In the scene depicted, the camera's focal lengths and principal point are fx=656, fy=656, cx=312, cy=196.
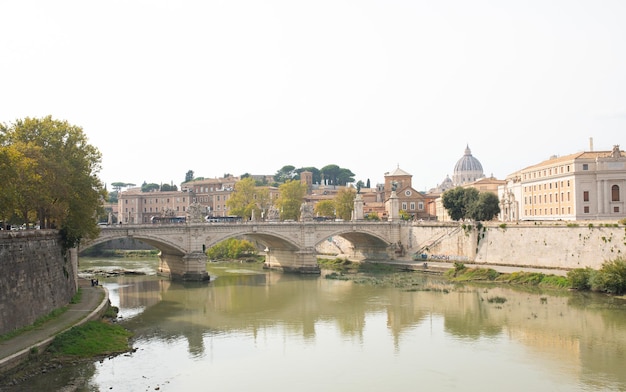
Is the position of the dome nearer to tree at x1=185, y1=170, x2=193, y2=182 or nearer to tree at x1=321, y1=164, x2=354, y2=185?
tree at x1=321, y1=164, x2=354, y2=185

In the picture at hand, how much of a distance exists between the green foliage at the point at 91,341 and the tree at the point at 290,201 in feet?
151

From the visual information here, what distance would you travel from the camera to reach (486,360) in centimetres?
2047

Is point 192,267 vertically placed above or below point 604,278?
above

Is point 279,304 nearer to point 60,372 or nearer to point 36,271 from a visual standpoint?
point 36,271

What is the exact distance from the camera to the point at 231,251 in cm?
5978

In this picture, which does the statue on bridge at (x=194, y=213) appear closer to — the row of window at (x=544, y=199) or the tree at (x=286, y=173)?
the row of window at (x=544, y=199)

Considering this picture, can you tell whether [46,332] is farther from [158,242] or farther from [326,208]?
[326,208]

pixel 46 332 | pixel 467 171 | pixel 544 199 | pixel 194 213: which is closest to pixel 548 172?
pixel 544 199

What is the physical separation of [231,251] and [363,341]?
122 feet

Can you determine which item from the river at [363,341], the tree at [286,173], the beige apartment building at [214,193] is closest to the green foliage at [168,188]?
the beige apartment building at [214,193]

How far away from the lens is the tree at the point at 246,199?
235ft

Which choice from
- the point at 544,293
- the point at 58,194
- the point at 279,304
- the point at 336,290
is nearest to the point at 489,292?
the point at 544,293

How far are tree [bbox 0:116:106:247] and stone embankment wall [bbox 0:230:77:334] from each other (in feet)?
4.70

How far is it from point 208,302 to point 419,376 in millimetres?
16280
